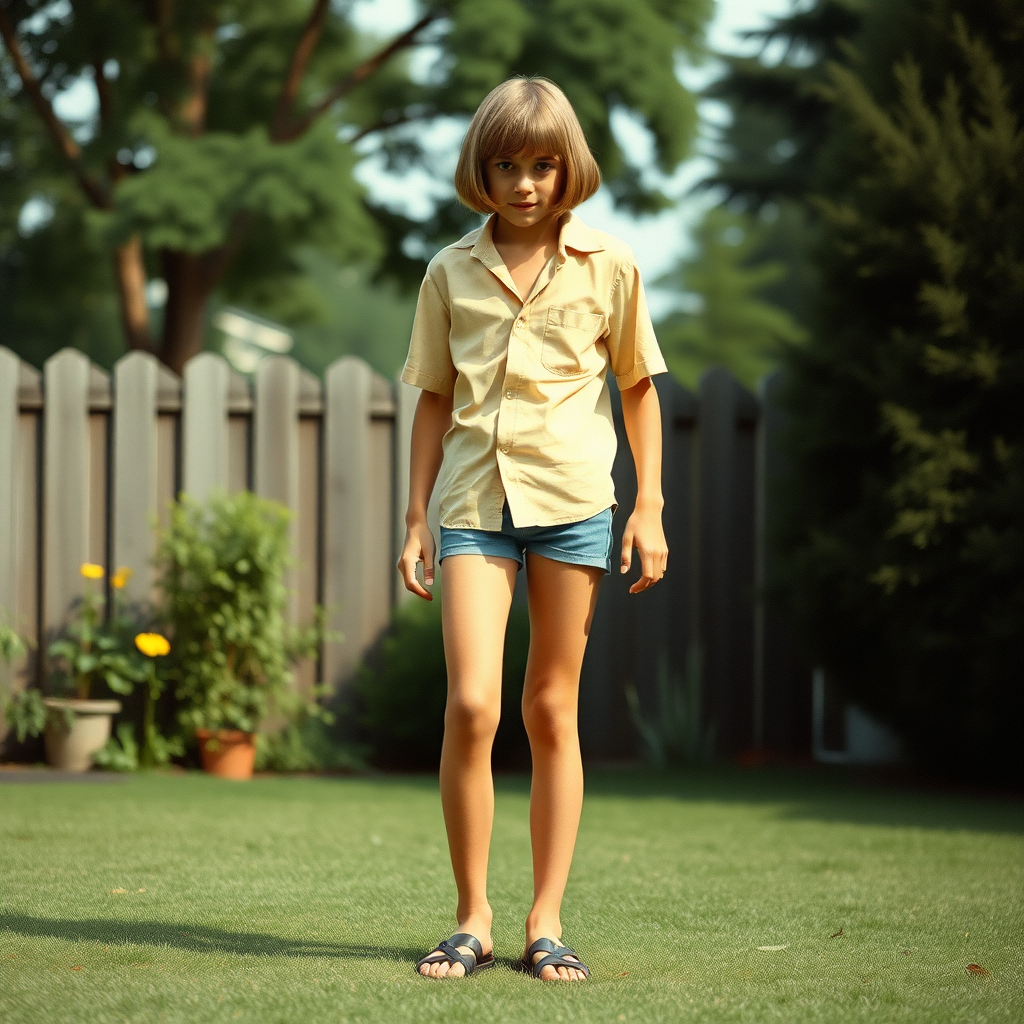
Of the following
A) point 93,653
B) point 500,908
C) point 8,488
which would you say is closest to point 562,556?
point 500,908

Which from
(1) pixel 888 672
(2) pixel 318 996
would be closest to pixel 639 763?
(1) pixel 888 672

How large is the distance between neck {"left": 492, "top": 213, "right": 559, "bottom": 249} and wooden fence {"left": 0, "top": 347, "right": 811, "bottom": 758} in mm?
3316

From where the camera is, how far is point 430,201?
14117mm

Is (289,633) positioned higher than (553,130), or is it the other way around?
(553,130)

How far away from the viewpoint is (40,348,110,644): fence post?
18.7ft

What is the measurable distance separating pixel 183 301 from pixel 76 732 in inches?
332

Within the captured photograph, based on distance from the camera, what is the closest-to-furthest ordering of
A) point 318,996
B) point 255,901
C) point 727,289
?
point 318,996 < point 255,901 < point 727,289

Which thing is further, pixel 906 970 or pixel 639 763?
pixel 639 763

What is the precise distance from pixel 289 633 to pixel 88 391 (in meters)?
1.45

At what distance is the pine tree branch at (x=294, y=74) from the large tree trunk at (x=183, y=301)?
5.18ft

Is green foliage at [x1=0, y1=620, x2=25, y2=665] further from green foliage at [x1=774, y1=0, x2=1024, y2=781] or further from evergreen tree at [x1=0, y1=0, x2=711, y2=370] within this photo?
evergreen tree at [x1=0, y1=0, x2=711, y2=370]

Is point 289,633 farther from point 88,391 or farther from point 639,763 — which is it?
point 639,763

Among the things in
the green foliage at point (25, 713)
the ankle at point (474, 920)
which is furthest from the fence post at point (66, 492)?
the ankle at point (474, 920)

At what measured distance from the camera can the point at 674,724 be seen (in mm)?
6145
